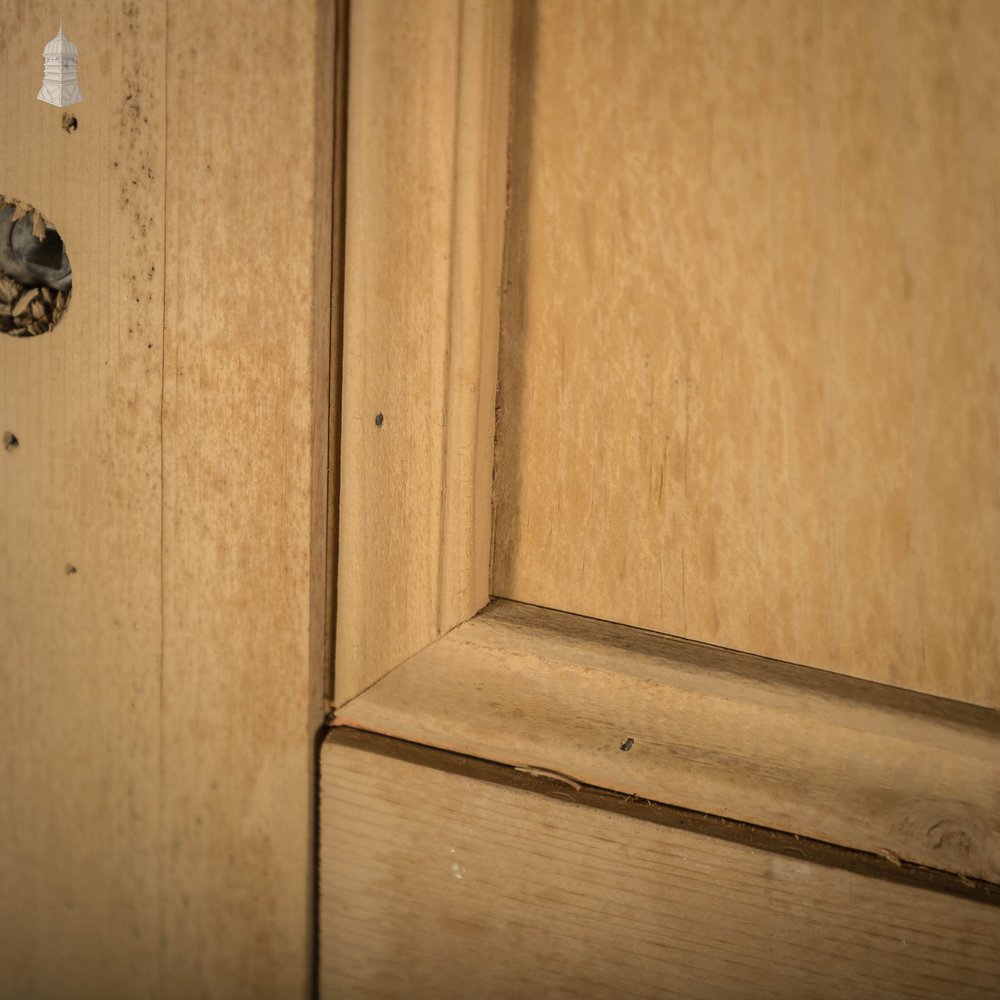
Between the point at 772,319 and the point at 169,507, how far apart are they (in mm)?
264

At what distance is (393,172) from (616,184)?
3.5 inches

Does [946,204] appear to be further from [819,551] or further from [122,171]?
[122,171]

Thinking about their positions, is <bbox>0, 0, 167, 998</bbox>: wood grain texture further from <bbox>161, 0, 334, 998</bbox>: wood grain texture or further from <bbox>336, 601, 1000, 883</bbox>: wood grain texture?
<bbox>336, 601, 1000, 883</bbox>: wood grain texture

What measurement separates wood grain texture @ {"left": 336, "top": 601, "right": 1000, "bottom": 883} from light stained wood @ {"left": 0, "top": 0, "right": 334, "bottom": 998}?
7 cm

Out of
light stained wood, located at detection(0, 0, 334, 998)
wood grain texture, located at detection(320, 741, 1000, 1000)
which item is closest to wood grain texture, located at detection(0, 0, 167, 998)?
light stained wood, located at detection(0, 0, 334, 998)

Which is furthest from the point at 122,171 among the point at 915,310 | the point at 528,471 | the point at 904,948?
the point at 904,948

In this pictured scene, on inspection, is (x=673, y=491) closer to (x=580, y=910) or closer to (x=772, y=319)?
(x=772, y=319)

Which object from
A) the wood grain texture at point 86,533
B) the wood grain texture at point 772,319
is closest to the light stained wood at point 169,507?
the wood grain texture at point 86,533

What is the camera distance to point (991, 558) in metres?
0.30

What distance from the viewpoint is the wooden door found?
11.5 inches

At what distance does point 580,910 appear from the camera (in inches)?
13.9

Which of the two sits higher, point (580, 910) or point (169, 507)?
point (169, 507)

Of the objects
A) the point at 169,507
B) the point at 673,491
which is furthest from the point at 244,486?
Answer: the point at 673,491

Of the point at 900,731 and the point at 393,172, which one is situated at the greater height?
the point at 393,172
